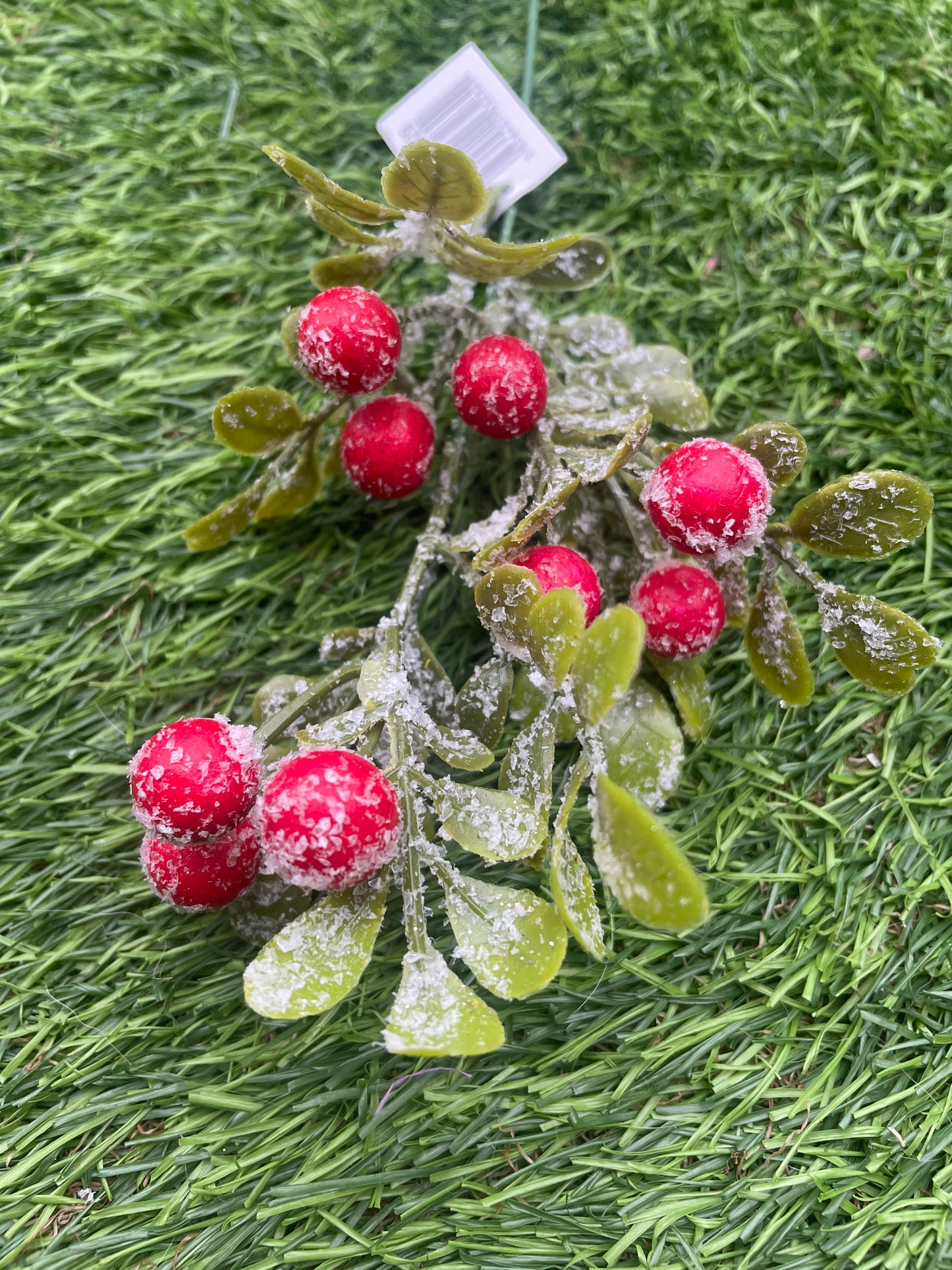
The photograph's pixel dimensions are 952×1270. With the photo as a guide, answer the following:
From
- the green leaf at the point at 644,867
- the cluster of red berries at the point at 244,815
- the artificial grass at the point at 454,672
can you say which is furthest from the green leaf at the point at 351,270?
the green leaf at the point at 644,867

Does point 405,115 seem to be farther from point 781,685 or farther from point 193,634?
point 781,685

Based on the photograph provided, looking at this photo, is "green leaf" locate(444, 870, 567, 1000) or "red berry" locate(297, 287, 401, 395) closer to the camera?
"green leaf" locate(444, 870, 567, 1000)

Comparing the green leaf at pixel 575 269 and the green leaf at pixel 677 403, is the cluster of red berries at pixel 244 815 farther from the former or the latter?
the green leaf at pixel 575 269

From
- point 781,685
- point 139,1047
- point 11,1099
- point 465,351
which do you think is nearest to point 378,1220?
point 139,1047

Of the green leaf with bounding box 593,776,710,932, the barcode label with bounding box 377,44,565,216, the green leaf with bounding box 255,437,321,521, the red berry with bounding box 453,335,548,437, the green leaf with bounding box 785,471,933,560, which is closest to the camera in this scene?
the green leaf with bounding box 593,776,710,932

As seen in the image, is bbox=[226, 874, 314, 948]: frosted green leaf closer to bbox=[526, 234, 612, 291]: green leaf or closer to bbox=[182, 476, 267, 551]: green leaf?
bbox=[182, 476, 267, 551]: green leaf

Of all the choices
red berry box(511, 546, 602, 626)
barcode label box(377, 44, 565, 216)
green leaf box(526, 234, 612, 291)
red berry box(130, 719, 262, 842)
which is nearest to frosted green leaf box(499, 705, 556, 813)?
red berry box(511, 546, 602, 626)

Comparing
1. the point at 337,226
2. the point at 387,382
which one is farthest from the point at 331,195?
the point at 387,382
